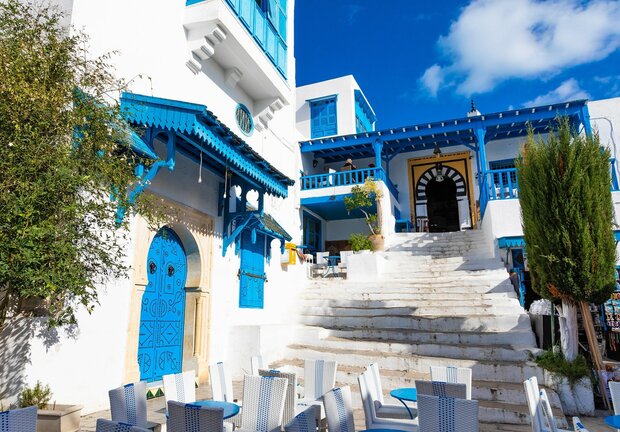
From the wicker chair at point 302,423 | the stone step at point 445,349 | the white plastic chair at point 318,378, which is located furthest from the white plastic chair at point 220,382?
the stone step at point 445,349

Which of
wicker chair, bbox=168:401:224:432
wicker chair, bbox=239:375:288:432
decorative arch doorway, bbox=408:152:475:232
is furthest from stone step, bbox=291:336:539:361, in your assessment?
decorative arch doorway, bbox=408:152:475:232

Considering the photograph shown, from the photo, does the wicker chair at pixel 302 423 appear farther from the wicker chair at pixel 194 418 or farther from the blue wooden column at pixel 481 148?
the blue wooden column at pixel 481 148

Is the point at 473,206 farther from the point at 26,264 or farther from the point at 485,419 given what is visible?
the point at 26,264

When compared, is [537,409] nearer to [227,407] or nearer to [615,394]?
[615,394]

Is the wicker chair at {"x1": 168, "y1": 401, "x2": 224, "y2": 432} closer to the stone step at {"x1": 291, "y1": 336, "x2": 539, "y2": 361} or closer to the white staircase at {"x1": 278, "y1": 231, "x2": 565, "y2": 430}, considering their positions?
the white staircase at {"x1": 278, "y1": 231, "x2": 565, "y2": 430}

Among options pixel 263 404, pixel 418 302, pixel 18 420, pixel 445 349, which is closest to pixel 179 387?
pixel 263 404

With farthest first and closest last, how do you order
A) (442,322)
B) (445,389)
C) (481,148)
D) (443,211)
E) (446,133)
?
(443,211), (446,133), (481,148), (442,322), (445,389)

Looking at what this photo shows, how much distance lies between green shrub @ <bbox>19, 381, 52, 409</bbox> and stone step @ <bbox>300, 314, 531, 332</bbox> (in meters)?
5.35

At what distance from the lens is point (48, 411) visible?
13.1ft

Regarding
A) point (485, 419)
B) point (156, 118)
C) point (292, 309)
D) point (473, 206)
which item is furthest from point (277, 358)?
point (473, 206)

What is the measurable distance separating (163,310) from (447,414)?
16.8 ft

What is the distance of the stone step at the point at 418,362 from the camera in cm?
584

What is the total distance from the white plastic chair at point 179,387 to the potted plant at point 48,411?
109 centimetres

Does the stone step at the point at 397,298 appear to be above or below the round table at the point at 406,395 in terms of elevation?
above
